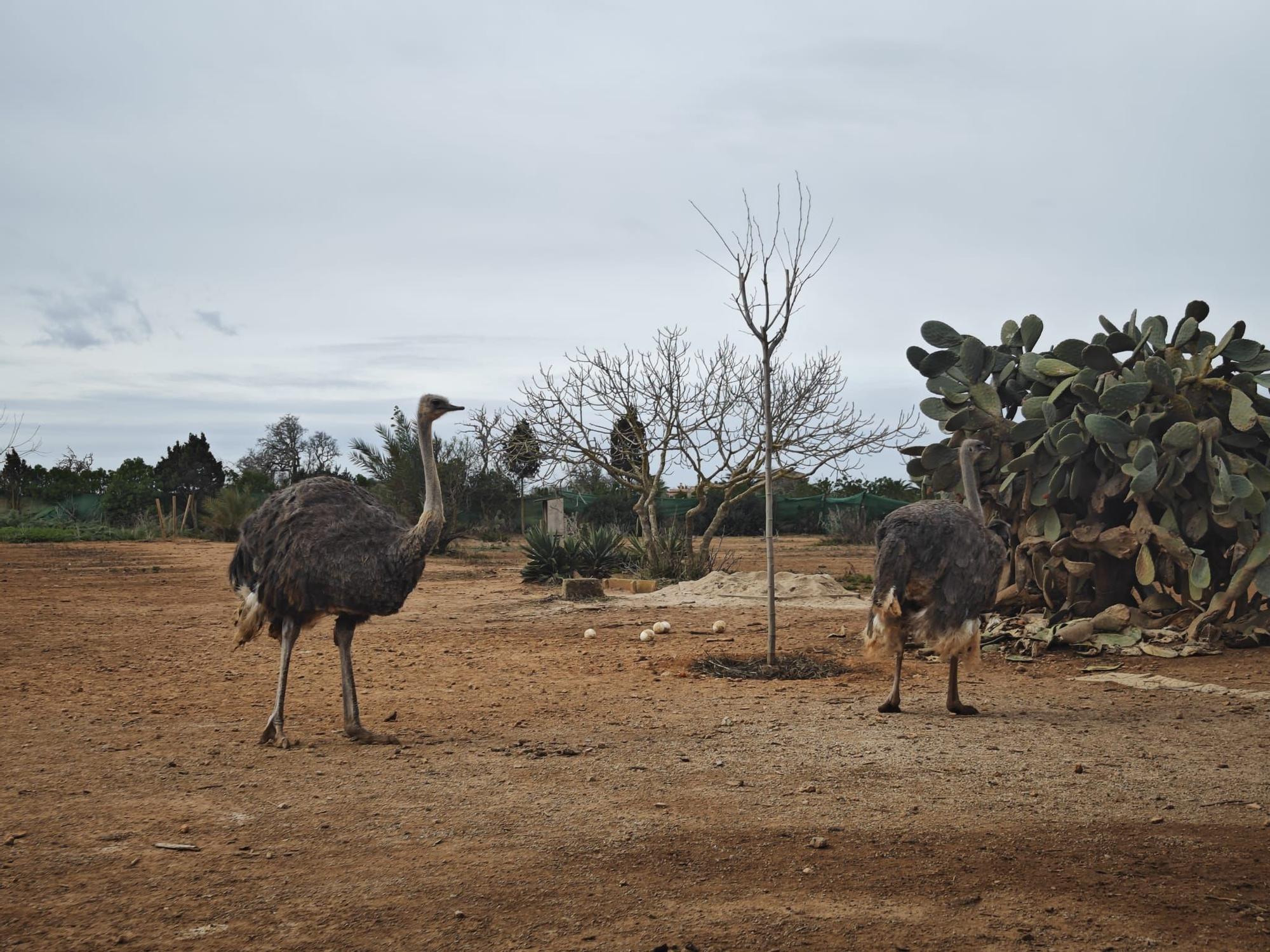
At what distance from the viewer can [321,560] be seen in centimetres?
619

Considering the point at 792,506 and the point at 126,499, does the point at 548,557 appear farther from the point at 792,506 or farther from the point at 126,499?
the point at 126,499

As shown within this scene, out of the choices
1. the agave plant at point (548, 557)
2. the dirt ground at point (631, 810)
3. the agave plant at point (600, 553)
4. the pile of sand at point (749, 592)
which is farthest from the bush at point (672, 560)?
the dirt ground at point (631, 810)

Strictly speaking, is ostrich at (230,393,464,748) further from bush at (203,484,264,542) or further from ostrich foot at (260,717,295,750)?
bush at (203,484,264,542)

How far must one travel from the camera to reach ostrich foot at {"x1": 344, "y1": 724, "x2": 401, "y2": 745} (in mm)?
6324

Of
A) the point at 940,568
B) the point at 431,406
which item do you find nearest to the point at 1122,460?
the point at 940,568

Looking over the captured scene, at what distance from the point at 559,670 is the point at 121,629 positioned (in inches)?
211

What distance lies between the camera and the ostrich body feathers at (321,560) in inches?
244

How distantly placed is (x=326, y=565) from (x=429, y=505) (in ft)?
2.20

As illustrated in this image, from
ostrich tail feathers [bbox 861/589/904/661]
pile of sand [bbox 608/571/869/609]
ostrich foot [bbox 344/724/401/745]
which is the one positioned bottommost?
ostrich foot [bbox 344/724/401/745]

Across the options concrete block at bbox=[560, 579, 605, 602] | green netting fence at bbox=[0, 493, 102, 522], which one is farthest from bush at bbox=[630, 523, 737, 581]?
green netting fence at bbox=[0, 493, 102, 522]

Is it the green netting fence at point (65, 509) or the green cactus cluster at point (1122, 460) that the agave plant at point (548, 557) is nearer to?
the green cactus cluster at point (1122, 460)

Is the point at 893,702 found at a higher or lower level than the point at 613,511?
lower

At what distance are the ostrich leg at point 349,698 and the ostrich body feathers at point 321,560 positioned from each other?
0.09 m

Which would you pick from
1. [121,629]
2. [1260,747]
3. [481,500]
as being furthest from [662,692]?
[481,500]
